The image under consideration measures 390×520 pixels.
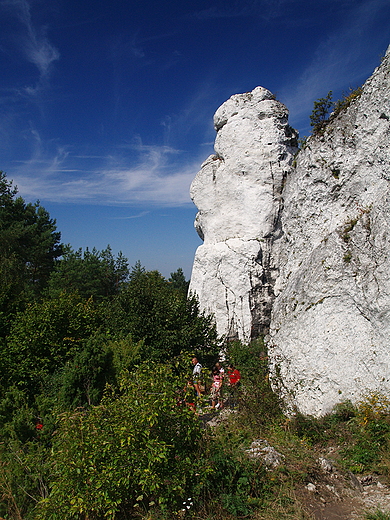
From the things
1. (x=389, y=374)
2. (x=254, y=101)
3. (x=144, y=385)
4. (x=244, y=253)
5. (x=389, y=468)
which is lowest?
(x=389, y=468)

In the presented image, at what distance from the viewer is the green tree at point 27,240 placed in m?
22.7

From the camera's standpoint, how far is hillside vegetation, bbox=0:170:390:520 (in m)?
3.86

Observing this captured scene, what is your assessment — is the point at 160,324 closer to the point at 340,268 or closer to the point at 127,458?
the point at 340,268

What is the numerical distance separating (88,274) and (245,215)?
707 inches

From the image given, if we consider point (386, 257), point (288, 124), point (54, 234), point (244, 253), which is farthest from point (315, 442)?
point (54, 234)

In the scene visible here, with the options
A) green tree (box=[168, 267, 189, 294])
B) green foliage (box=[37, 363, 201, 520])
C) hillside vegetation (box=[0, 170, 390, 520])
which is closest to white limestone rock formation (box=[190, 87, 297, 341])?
hillside vegetation (box=[0, 170, 390, 520])

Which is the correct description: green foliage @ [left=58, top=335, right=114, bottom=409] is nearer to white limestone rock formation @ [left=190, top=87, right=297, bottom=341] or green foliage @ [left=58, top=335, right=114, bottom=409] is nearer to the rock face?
the rock face

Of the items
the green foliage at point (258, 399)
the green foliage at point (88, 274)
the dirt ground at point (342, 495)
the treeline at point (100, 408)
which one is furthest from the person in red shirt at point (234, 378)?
the green foliage at point (88, 274)

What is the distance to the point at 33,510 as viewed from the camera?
4.34m

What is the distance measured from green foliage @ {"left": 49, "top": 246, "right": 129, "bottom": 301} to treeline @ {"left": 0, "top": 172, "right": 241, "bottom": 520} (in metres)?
9.78

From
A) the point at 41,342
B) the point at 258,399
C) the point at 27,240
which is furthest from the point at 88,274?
the point at 258,399

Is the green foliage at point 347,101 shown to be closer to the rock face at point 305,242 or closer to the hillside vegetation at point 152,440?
the rock face at point 305,242

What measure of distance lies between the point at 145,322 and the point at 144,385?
7025mm

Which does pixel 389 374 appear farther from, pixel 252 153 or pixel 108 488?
pixel 252 153
